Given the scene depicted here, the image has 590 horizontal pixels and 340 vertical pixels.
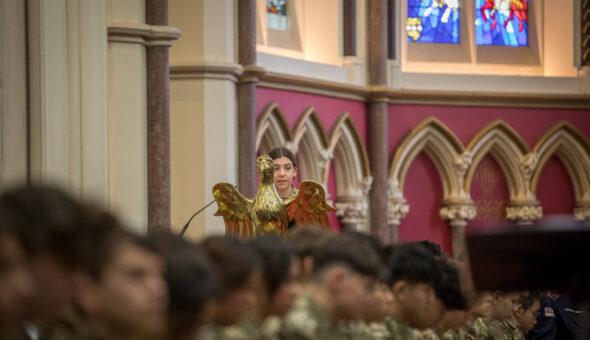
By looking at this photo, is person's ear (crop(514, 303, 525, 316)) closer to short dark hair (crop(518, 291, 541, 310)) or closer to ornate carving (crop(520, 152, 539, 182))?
short dark hair (crop(518, 291, 541, 310))

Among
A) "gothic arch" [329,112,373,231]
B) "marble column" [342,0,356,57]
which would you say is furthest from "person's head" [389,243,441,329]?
"marble column" [342,0,356,57]

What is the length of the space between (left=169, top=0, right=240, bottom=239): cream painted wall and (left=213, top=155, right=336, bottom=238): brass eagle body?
13.6 feet

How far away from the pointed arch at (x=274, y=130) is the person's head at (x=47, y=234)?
10.5 meters

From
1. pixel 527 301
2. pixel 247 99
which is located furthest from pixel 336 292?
pixel 247 99

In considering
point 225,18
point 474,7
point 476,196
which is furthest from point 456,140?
point 225,18

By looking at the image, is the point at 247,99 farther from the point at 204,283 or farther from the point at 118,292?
the point at 118,292

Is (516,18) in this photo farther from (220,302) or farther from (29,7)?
(220,302)

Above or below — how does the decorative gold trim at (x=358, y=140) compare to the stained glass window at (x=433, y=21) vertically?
below

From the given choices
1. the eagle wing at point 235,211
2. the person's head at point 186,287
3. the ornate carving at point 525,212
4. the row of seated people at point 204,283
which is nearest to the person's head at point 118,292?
the row of seated people at point 204,283

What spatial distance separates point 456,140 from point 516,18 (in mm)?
2294

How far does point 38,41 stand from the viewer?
303 inches

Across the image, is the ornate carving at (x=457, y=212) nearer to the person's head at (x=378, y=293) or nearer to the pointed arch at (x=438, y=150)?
the pointed arch at (x=438, y=150)

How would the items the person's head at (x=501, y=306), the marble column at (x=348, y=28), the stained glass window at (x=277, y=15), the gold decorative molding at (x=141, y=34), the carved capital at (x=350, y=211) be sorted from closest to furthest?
the person's head at (x=501, y=306) < the gold decorative molding at (x=141, y=34) < the stained glass window at (x=277, y=15) < the carved capital at (x=350, y=211) < the marble column at (x=348, y=28)

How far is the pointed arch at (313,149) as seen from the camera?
14438 mm
